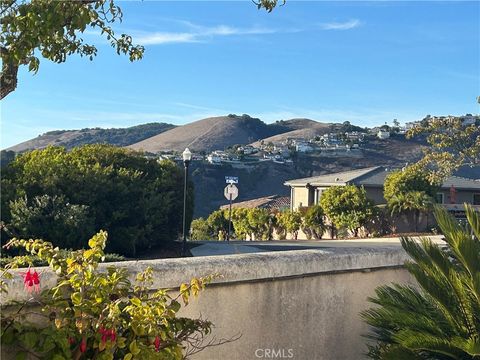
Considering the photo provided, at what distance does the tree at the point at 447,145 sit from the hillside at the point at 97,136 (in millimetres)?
90772

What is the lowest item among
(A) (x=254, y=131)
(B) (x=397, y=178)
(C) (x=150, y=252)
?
(C) (x=150, y=252)

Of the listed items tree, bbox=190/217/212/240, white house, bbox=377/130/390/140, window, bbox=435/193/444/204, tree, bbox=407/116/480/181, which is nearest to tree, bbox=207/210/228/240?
tree, bbox=190/217/212/240

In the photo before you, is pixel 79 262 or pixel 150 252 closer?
pixel 79 262

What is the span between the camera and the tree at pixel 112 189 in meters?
19.9

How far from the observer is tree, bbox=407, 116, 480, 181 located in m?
25.8

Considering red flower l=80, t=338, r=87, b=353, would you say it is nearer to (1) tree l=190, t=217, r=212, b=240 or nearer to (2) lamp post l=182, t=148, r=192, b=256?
(2) lamp post l=182, t=148, r=192, b=256

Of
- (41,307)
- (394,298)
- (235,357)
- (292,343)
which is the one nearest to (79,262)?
(41,307)

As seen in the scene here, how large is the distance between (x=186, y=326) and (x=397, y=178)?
32.2 metres

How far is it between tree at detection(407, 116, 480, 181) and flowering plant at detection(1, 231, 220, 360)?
941 inches

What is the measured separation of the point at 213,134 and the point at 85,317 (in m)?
120

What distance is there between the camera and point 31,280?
9.97ft

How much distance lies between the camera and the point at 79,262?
3203mm

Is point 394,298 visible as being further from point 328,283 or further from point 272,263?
point 272,263

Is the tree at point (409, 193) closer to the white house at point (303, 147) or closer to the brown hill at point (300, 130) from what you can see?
the white house at point (303, 147)
